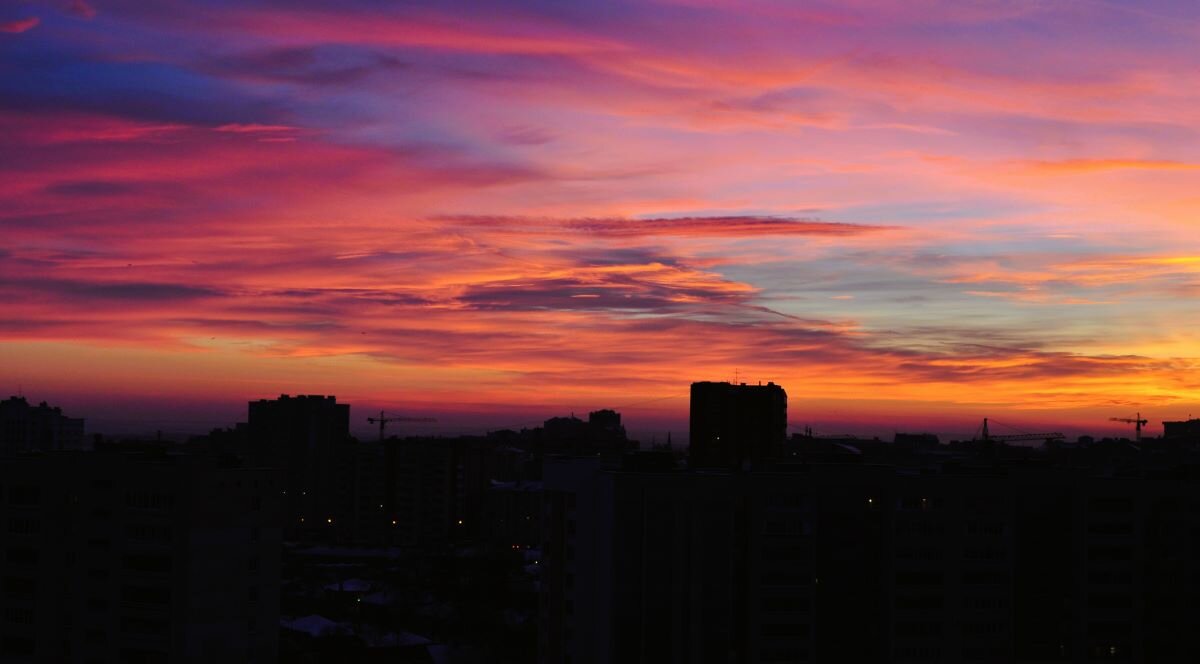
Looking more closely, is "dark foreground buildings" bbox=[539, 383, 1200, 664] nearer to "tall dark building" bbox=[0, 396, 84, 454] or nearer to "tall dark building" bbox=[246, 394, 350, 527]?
"tall dark building" bbox=[246, 394, 350, 527]

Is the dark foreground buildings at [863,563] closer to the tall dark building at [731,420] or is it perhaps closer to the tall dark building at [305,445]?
the tall dark building at [731,420]

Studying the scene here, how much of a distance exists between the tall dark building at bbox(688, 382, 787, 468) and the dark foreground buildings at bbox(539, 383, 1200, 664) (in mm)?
61671

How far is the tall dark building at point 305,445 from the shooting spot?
504 feet

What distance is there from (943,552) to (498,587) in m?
56.0

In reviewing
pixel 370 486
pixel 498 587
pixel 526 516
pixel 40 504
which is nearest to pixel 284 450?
pixel 370 486

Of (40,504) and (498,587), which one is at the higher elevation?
(40,504)

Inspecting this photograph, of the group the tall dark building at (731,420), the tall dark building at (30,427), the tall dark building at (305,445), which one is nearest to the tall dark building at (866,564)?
the tall dark building at (731,420)

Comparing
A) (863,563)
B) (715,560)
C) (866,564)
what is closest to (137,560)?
(715,560)

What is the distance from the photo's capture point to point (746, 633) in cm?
4525

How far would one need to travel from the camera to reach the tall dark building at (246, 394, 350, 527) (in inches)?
6048

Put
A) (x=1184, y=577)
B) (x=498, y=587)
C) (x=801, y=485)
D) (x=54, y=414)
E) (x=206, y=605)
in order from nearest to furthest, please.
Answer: (x=206, y=605) < (x=801, y=485) < (x=1184, y=577) < (x=498, y=587) < (x=54, y=414)

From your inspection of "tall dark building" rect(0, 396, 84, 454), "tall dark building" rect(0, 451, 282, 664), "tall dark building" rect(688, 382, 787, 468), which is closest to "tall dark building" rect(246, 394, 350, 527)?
"tall dark building" rect(0, 396, 84, 454)

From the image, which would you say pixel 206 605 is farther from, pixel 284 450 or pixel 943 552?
pixel 284 450

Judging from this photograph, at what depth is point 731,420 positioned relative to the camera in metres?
118
